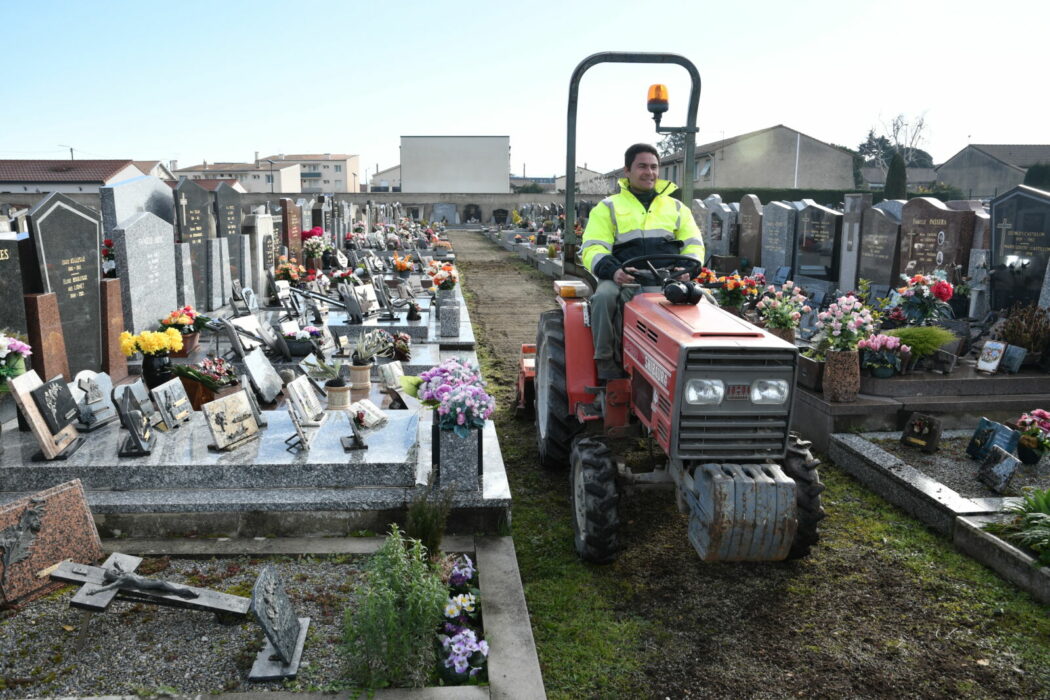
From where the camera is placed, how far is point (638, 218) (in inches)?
199

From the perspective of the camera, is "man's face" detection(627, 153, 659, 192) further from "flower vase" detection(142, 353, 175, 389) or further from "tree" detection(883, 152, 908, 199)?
"tree" detection(883, 152, 908, 199)

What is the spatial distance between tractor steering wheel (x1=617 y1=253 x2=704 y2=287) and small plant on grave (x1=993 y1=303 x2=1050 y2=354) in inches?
189

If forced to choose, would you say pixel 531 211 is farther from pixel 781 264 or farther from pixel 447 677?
pixel 447 677

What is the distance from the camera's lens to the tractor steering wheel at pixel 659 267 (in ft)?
15.5

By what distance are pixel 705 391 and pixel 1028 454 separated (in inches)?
145

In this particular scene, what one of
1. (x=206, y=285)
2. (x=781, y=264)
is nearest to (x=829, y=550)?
(x=206, y=285)

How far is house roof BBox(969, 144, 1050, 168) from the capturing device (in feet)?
179

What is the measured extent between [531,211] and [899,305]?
40.5 metres

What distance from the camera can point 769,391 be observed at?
3914 millimetres

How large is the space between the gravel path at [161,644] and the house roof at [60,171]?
177 feet

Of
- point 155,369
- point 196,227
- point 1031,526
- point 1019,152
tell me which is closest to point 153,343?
point 155,369

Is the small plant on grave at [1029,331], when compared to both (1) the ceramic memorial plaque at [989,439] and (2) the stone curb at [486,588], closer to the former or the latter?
(1) the ceramic memorial plaque at [989,439]

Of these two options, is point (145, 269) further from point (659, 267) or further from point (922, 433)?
point (922, 433)

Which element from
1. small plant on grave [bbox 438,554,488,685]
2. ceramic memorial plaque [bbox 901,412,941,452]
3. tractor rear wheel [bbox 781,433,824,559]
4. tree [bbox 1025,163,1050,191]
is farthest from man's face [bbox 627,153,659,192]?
tree [bbox 1025,163,1050,191]
